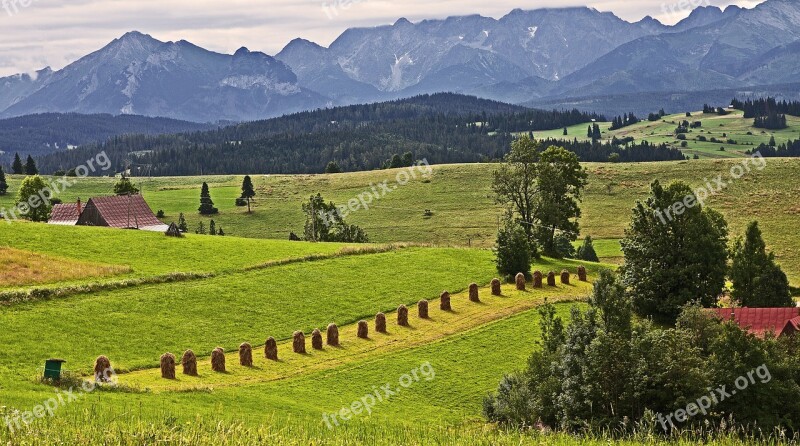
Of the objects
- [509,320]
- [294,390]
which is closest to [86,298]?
[294,390]

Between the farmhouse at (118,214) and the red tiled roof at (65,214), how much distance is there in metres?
0.68

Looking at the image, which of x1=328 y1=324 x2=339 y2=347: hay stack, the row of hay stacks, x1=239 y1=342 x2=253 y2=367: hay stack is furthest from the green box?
x1=328 y1=324 x2=339 y2=347: hay stack

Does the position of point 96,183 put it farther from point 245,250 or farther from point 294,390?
point 294,390

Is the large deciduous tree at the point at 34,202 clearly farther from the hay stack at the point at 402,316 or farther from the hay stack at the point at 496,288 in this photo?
the hay stack at the point at 402,316

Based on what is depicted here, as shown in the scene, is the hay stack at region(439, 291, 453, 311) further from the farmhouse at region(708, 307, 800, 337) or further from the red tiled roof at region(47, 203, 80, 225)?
the red tiled roof at region(47, 203, 80, 225)

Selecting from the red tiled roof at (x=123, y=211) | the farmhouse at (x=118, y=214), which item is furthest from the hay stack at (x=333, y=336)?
the red tiled roof at (x=123, y=211)

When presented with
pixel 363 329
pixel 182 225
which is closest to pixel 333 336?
pixel 363 329

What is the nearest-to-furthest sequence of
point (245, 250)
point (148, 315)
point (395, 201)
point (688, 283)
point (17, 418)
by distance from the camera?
point (17, 418) < point (148, 315) < point (688, 283) < point (245, 250) < point (395, 201)

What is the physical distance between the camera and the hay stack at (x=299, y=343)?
48.8 meters

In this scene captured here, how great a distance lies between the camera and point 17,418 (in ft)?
69.3

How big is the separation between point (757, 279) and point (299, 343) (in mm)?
33445

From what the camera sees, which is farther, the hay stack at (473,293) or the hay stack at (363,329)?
the hay stack at (473,293)

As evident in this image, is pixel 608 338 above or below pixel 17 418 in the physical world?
below

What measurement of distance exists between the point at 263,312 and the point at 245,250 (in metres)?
15.9
